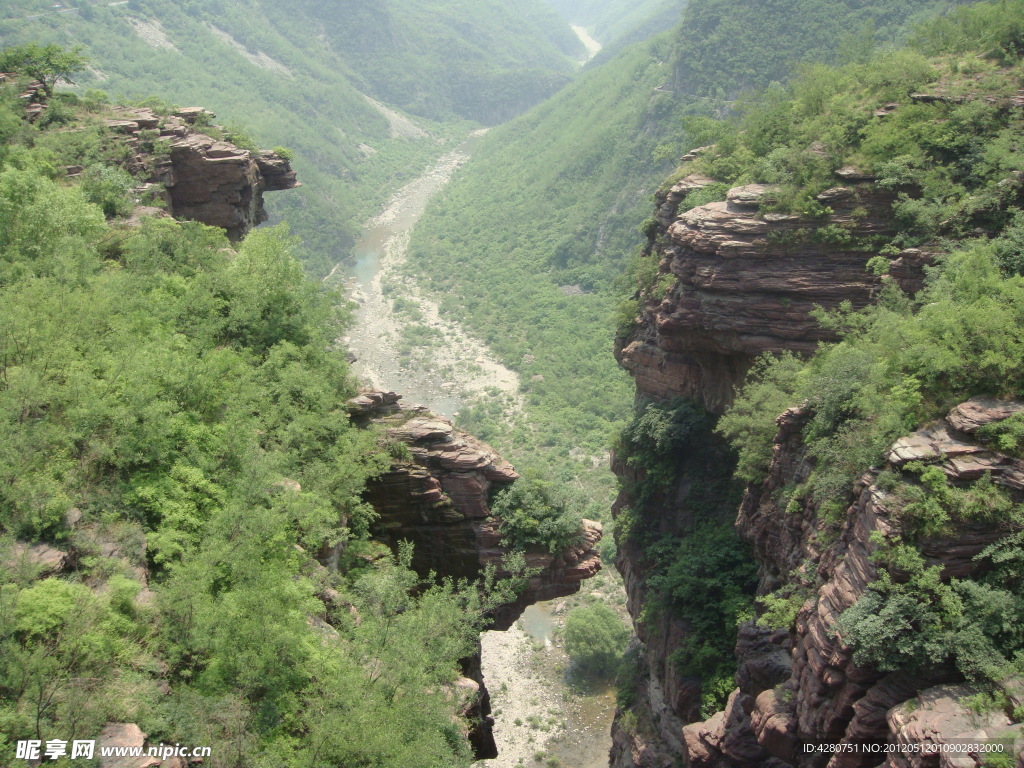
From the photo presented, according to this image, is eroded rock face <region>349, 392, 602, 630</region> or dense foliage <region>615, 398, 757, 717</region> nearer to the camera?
eroded rock face <region>349, 392, 602, 630</region>

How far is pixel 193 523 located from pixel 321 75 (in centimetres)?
14081

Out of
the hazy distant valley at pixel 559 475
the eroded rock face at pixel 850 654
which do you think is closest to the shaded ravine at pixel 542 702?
the hazy distant valley at pixel 559 475

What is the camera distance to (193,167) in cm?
4244

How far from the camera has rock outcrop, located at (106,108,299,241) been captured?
40844mm

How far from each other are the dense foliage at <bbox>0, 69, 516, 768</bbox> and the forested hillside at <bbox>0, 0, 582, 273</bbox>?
6261 centimetres

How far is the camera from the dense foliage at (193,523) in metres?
16.4

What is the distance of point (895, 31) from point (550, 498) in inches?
2708

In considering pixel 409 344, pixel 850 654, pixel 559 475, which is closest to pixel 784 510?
pixel 850 654

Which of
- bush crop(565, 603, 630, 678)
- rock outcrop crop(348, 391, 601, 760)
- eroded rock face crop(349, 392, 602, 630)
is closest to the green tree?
rock outcrop crop(348, 391, 601, 760)

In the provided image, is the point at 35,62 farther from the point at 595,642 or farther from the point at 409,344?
the point at 595,642

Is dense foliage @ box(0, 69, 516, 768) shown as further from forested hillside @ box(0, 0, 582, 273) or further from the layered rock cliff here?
forested hillside @ box(0, 0, 582, 273)

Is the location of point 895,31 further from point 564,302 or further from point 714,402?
point 714,402

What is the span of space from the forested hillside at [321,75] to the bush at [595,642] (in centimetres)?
5588

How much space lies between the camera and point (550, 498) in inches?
1267
